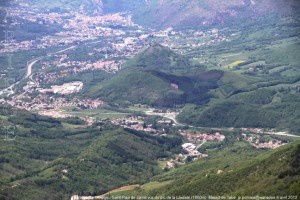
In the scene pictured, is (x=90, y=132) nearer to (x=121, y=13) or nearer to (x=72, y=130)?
(x=72, y=130)

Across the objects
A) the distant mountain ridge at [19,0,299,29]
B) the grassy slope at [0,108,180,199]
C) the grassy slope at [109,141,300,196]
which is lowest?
the grassy slope at [0,108,180,199]

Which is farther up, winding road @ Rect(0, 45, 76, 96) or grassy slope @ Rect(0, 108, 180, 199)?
winding road @ Rect(0, 45, 76, 96)

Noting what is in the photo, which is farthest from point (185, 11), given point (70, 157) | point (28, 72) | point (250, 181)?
point (250, 181)

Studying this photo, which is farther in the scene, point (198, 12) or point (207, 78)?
point (198, 12)

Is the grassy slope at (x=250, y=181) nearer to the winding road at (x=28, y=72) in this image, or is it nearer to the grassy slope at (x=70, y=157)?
the grassy slope at (x=70, y=157)

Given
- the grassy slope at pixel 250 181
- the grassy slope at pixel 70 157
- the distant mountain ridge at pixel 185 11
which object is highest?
the distant mountain ridge at pixel 185 11

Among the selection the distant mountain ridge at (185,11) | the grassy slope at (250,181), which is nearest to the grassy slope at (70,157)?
the grassy slope at (250,181)

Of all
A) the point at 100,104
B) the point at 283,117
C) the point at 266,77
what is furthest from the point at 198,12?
the point at 283,117

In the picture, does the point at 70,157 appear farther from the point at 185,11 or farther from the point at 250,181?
the point at 185,11

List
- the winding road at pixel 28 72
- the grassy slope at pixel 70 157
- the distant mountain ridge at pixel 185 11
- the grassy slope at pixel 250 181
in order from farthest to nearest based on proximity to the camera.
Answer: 1. the distant mountain ridge at pixel 185 11
2. the winding road at pixel 28 72
3. the grassy slope at pixel 70 157
4. the grassy slope at pixel 250 181

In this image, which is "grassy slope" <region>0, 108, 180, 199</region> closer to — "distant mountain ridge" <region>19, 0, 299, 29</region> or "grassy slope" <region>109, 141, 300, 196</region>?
"grassy slope" <region>109, 141, 300, 196</region>

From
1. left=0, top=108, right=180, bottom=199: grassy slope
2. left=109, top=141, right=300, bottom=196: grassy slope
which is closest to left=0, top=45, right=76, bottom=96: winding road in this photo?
left=0, top=108, right=180, bottom=199: grassy slope
